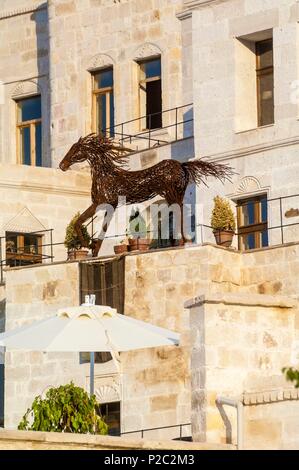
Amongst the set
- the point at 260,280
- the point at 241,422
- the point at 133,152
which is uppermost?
the point at 133,152

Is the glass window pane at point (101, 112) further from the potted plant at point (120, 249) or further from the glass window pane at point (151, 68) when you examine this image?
the potted plant at point (120, 249)

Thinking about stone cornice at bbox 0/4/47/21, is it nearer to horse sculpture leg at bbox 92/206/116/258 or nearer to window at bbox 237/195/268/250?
horse sculpture leg at bbox 92/206/116/258

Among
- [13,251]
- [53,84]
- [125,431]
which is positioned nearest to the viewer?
[125,431]

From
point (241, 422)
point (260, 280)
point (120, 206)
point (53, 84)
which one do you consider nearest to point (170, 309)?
point (260, 280)

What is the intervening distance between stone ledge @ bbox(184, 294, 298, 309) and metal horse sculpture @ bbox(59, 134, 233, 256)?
8.71 meters

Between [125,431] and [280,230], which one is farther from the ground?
[280,230]

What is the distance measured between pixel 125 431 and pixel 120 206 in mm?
6916

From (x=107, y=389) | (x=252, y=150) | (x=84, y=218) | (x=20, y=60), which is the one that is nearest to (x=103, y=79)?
(x=20, y=60)

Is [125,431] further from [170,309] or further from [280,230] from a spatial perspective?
[280,230]

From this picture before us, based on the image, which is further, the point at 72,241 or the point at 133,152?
the point at 133,152

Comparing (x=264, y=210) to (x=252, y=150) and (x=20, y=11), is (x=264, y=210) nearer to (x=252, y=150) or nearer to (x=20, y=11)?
(x=252, y=150)

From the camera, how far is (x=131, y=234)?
172ft

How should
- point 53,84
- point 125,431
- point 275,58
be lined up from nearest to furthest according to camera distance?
point 125,431
point 275,58
point 53,84

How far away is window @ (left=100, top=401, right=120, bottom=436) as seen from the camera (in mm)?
47219
